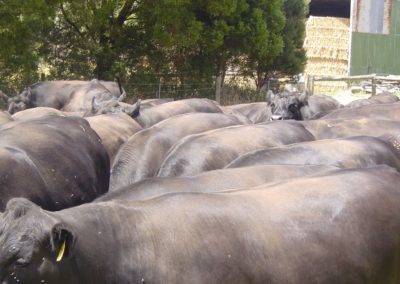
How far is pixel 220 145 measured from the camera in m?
9.02

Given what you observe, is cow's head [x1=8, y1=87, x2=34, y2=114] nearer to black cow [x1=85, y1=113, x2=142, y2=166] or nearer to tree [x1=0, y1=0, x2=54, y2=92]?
tree [x1=0, y1=0, x2=54, y2=92]

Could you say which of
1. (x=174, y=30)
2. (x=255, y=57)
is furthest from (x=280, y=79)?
(x=174, y=30)

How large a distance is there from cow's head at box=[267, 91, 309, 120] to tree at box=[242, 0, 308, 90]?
10.6m

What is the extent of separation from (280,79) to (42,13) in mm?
9972

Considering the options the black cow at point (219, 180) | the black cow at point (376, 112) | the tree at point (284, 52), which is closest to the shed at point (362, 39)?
the tree at point (284, 52)

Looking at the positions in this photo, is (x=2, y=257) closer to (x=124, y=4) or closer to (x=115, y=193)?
(x=115, y=193)

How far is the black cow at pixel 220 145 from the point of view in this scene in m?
8.72

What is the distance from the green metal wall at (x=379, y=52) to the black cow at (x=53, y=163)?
29.5m

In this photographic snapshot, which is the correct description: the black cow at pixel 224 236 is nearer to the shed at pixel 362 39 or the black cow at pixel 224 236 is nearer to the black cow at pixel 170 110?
the black cow at pixel 170 110

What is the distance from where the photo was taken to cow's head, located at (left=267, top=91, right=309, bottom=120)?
47.1 feet

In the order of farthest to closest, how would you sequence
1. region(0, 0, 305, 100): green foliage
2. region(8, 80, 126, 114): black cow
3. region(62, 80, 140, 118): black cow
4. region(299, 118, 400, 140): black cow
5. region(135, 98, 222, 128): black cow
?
region(0, 0, 305, 100): green foliage < region(8, 80, 126, 114): black cow < region(135, 98, 222, 128): black cow < region(62, 80, 140, 118): black cow < region(299, 118, 400, 140): black cow

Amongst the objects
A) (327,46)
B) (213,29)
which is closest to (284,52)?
(213,29)

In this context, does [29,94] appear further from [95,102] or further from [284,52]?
[284,52]

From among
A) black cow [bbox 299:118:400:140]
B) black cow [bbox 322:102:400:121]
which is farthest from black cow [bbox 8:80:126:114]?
black cow [bbox 299:118:400:140]
